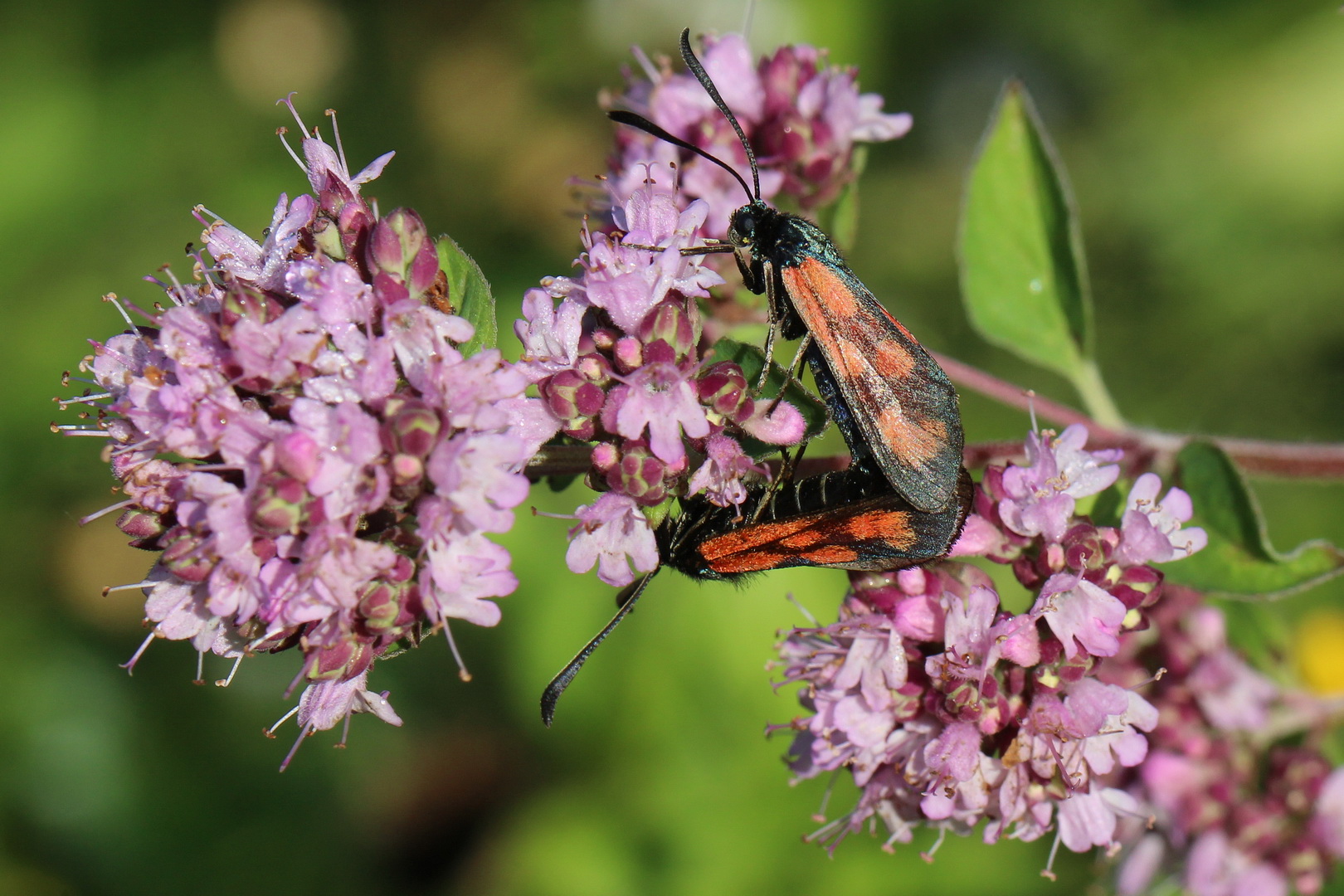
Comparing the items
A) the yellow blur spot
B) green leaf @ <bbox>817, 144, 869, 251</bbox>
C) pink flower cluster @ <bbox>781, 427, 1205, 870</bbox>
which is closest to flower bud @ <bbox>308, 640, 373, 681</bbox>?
pink flower cluster @ <bbox>781, 427, 1205, 870</bbox>

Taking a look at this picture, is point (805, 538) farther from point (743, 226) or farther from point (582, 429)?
point (743, 226)

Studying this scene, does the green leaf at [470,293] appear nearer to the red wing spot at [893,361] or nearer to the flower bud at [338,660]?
the flower bud at [338,660]

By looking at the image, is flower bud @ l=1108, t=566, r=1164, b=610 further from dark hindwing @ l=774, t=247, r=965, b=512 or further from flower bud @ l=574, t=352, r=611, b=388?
flower bud @ l=574, t=352, r=611, b=388

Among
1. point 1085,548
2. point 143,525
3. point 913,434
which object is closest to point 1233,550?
point 1085,548

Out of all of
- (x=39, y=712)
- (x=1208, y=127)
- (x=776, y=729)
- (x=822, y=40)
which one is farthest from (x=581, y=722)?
(x=1208, y=127)

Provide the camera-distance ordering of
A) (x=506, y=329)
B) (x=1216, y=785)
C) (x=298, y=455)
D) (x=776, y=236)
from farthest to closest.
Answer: (x=506, y=329) → (x=1216, y=785) → (x=776, y=236) → (x=298, y=455)

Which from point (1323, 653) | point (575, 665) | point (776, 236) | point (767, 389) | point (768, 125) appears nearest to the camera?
point (575, 665)

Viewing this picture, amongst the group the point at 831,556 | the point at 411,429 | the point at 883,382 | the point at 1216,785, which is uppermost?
the point at 411,429
